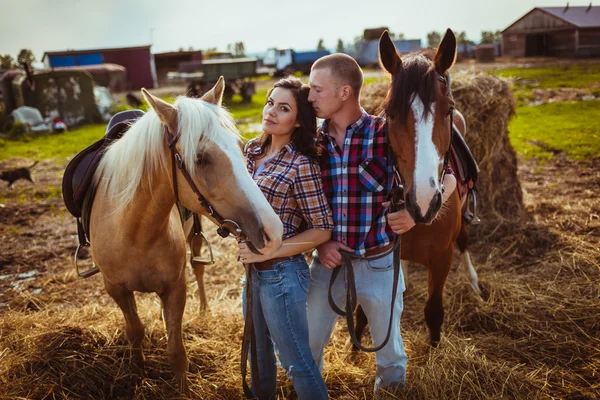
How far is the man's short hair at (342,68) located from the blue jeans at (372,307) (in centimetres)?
87

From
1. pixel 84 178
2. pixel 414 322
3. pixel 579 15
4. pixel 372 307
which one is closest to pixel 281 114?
pixel 372 307

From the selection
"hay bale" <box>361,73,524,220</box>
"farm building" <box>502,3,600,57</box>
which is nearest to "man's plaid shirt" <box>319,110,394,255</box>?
"hay bale" <box>361,73,524,220</box>

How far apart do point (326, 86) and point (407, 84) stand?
0.38 meters

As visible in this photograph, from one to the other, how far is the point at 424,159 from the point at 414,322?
2222 mm

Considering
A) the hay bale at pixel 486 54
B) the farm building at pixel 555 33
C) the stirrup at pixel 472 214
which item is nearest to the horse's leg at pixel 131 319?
the stirrup at pixel 472 214

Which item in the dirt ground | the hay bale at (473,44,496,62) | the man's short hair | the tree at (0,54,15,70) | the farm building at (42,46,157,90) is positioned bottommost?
the dirt ground

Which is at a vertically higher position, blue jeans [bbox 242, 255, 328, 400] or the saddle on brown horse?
the saddle on brown horse

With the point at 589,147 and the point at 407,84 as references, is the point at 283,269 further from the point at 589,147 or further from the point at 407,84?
the point at 589,147

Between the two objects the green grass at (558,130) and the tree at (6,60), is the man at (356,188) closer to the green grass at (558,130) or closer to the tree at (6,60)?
the green grass at (558,130)

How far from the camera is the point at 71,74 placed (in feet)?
51.8

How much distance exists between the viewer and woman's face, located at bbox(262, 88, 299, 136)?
2.05 meters

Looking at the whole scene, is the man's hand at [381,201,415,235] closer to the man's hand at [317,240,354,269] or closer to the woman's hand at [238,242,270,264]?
the man's hand at [317,240,354,269]

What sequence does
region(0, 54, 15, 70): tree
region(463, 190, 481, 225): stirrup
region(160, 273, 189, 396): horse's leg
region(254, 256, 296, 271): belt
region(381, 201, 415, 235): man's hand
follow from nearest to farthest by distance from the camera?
region(254, 256, 296, 271): belt, region(381, 201, 415, 235): man's hand, region(160, 273, 189, 396): horse's leg, region(463, 190, 481, 225): stirrup, region(0, 54, 15, 70): tree

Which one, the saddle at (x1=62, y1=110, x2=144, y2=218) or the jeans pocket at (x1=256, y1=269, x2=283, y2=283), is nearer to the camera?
the jeans pocket at (x1=256, y1=269, x2=283, y2=283)
